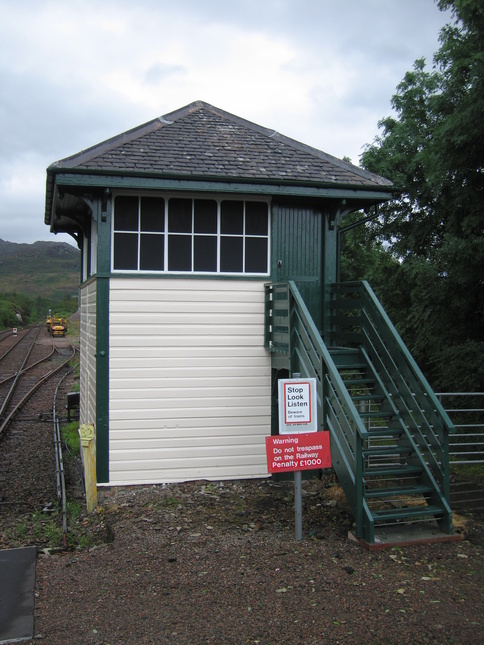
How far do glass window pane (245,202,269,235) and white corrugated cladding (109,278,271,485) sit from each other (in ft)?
2.53

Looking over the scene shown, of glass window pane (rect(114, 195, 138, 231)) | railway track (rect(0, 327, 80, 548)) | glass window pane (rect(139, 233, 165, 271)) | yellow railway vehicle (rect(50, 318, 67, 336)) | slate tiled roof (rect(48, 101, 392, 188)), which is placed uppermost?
slate tiled roof (rect(48, 101, 392, 188))

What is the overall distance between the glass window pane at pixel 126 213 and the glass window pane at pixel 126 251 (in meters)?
0.11

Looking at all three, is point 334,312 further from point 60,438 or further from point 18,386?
point 18,386

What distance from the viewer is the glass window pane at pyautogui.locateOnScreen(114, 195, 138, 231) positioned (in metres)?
8.68

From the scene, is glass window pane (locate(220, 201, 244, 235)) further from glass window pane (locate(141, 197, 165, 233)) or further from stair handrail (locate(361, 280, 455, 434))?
stair handrail (locate(361, 280, 455, 434))

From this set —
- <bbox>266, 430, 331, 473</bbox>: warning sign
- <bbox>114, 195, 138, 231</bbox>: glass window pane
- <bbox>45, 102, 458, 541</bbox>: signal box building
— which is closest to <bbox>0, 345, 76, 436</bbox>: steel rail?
<bbox>45, 102, 458, 541</bbox>: signal box building

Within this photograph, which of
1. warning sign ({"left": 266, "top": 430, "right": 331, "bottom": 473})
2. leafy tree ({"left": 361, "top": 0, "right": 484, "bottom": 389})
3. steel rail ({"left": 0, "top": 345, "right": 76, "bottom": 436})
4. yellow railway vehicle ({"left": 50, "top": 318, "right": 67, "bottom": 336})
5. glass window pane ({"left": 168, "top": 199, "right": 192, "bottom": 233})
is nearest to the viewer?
warning sign ({"left": 266, "top": 430, "right": 331, "bottom": 473})

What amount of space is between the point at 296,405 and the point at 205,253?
3345mm

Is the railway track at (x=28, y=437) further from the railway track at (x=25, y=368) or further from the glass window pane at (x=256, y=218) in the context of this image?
the glass window pane at (x=256, y=218)

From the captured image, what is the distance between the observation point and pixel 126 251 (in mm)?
8719

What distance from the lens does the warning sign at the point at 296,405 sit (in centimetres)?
638

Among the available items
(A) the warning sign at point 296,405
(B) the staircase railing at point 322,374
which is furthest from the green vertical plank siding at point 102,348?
(A) the warning sign at point 296,405

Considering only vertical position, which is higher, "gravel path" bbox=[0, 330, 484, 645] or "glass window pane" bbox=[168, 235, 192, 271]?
"glass window pane" bbox=[168, 235, 192, 271]

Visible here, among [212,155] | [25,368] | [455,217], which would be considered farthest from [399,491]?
[25,368]
